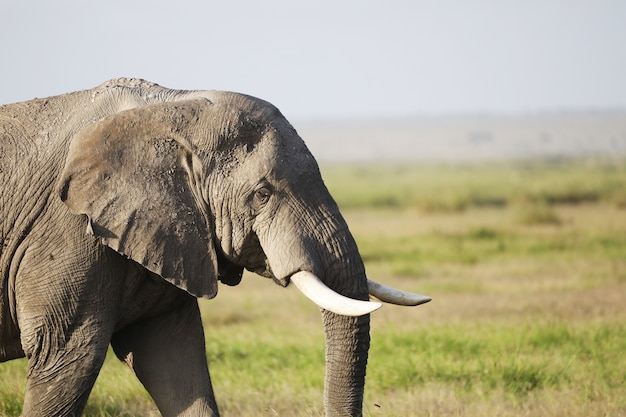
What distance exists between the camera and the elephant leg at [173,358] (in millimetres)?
5707

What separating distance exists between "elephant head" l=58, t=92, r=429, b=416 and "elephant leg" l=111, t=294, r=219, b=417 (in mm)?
606

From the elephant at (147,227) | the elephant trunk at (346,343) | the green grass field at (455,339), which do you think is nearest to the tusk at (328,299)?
the elephant at (147,227)

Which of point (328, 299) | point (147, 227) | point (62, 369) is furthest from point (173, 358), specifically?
point (328, 299)

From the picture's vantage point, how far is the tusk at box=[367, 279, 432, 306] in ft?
17.2

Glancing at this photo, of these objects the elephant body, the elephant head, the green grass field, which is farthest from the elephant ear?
the green grass field

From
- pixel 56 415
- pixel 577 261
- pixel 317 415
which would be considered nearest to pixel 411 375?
pixel 317 415

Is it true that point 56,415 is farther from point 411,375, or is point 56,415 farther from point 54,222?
point 411,375

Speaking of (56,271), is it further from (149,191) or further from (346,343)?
(346,343)

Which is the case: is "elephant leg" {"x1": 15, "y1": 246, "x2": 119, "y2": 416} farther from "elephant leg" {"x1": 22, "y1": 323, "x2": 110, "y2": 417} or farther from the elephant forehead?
the elephant forehead

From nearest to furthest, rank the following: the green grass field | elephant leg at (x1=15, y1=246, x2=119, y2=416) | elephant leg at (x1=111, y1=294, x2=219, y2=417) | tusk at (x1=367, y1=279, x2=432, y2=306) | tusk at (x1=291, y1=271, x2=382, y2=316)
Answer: tusk at (x1=291, y1=271, x2=382, y2=316), elephant leg at (x1=15, y1=246, x2=119, y2=416), tusk at (x1=367, y1=279, x2=432, y2=306), elephant leg at (x1=111, y1=294, x2=219, y2=417), the green grass field

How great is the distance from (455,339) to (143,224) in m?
5.02

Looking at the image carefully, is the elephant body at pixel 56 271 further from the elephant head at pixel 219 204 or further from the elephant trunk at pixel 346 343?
the elephant trunk at pixel 346 343

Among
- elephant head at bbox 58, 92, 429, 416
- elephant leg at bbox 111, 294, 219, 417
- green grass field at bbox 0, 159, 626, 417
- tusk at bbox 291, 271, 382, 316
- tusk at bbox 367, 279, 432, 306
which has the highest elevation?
elephant head at bbox 58, 92, 429, 416

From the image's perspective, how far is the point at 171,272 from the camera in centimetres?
522
